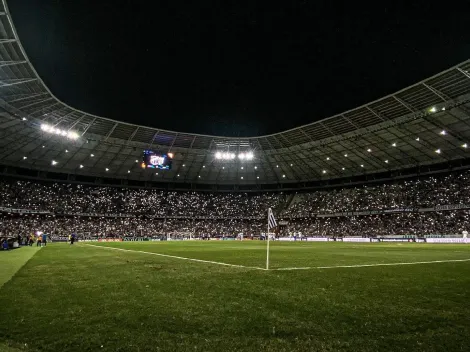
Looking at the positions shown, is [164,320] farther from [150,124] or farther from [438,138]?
[438,138]

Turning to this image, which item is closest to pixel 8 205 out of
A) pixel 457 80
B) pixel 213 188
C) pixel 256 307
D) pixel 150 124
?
pixel 150 124

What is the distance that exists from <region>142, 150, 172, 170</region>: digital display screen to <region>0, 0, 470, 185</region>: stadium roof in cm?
528

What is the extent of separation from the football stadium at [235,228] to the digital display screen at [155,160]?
20 cm

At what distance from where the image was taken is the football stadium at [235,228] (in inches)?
212

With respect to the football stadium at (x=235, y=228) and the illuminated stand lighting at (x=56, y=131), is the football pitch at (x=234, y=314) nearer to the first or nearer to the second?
the football stadium at (x=235, y=228)

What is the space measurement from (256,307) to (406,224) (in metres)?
62.6

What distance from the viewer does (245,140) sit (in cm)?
6519

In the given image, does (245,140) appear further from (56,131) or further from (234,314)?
(234,314)

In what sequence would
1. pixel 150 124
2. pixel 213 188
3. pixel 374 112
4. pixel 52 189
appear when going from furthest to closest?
pixel 213 188, pixel 52 189, pixel 150 124, pixel 374 112

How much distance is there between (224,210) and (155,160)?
38119 mm

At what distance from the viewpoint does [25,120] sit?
151 ft

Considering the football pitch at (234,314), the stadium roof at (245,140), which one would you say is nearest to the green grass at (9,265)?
the football pitch at (234,314)

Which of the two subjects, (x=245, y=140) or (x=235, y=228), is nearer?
(x=245, y=140)

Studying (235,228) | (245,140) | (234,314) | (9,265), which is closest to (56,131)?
(245,140)
